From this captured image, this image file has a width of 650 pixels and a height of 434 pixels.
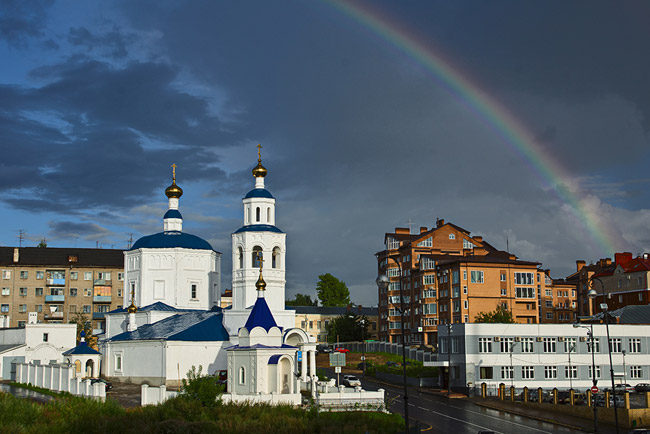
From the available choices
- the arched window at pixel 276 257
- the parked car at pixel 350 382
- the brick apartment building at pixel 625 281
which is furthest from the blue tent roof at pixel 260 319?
the brick apartment building at pixel 625 281

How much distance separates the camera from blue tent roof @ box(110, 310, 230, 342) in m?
64.6

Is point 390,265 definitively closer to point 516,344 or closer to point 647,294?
point 647,294

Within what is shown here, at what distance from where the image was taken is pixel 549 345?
65062 millimetres

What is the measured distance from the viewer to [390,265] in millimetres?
103688

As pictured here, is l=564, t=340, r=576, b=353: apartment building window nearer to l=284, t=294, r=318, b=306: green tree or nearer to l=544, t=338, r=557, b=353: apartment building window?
l=544, t=338, r=557, b=353: apartment building window

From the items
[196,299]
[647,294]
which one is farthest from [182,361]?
[647,294]

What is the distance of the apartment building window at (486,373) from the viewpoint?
207 feet

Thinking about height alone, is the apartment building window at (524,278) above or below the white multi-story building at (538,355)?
above

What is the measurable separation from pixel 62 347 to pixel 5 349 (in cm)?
527

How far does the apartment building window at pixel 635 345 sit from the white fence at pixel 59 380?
4416cm

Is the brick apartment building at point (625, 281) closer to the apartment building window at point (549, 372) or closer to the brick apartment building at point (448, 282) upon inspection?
the brick apartment building at point (448, 282)

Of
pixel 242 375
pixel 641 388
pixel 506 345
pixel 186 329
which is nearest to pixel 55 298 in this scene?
pixel 186 329

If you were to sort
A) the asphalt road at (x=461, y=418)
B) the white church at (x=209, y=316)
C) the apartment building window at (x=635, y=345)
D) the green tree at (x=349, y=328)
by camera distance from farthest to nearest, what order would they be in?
the green tree at (x=349, y=328)
the apartment building window at (x=635, y=345)
the white church at (x=209, y=316)
the asphalt road at (x=461, y=418)

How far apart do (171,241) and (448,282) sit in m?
33.5
